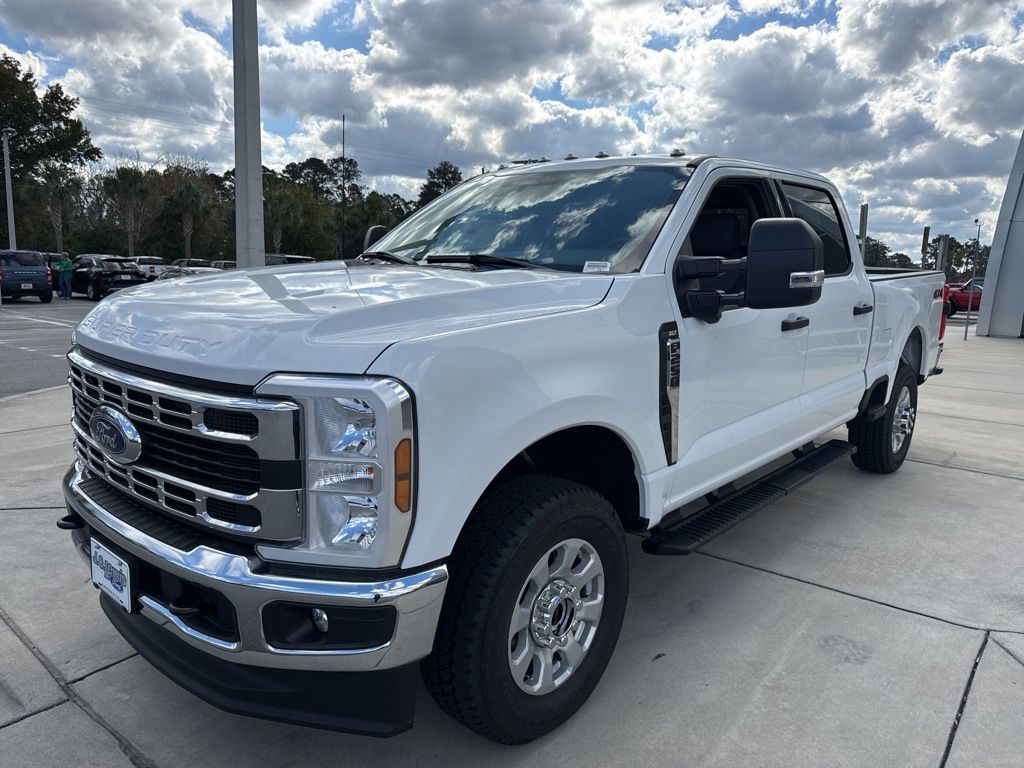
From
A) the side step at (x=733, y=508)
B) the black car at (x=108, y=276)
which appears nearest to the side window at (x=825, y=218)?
the side step at (x=733, y=508)

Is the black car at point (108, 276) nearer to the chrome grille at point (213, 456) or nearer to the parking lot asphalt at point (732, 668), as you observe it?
the parking lot asphalt at point (732, 668)

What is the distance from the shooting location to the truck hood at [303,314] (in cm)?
200

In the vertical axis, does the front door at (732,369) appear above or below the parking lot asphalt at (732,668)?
above

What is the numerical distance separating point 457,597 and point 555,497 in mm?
429

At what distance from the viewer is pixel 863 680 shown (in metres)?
2.90

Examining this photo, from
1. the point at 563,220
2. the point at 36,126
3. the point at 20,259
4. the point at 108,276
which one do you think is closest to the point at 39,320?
the point at 20,259

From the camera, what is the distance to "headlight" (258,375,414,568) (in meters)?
1.89

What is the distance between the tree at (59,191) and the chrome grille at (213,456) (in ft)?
160

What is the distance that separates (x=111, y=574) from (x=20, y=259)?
86.9ft

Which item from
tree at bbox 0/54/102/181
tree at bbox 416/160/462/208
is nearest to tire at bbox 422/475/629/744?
tree at bbox 0/54/102/181

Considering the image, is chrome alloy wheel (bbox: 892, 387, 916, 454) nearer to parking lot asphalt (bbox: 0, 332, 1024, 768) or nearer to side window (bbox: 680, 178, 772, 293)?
parking lot asphalt (bbox: 0, 332, 1024, 768)

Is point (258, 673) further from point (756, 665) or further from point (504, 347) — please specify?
point (756, 665)

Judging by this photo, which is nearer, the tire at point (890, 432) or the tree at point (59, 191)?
the tire at point (890, 432)

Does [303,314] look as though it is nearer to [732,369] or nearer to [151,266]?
[732,369]
